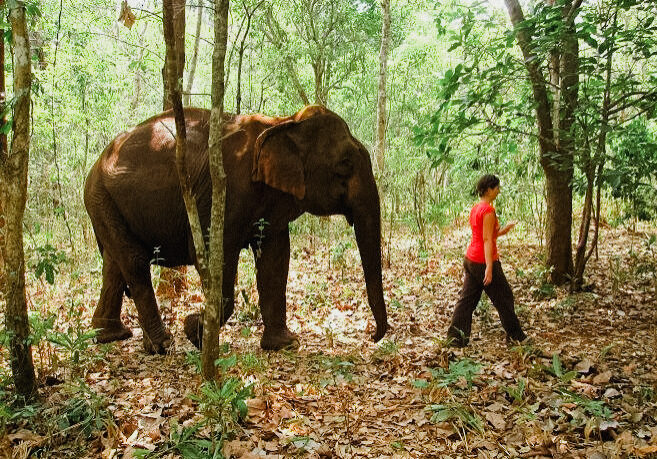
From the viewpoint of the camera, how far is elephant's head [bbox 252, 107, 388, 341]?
5.56m

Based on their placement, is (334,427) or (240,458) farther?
(334,427)

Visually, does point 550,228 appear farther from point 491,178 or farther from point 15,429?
point 15,429

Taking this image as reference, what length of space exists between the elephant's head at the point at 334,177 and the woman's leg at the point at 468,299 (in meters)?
0.73

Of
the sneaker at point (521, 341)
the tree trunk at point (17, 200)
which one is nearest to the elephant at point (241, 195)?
the sneaker at point (521, 341)

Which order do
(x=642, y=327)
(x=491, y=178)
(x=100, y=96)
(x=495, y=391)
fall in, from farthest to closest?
(x=100, y=96) → (x=642, y=327) → (x=491, y=178) → (x=495, y=391)

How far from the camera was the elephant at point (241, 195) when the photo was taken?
5.48 meters

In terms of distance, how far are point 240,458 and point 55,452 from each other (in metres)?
1.21

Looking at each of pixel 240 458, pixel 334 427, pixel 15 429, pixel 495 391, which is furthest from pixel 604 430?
pixel 15 429

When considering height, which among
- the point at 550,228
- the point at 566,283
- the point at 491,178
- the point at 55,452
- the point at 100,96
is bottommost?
the point at 55,452

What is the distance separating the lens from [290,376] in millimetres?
4945

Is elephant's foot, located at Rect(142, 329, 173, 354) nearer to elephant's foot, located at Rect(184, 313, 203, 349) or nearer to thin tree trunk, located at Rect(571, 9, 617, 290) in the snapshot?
elephant's foot, located at Rect(184, 313, 203, 349)

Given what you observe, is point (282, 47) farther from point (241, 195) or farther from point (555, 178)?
point (241, 195)

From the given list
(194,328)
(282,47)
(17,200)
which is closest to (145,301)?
(194,328)

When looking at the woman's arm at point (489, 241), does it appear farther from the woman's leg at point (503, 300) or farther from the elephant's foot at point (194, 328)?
the elephant's foot at point (194, 328)
